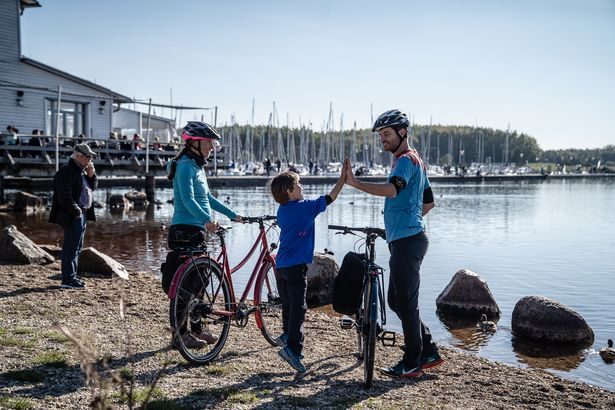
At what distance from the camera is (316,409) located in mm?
5508

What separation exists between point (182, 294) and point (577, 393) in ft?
13.6

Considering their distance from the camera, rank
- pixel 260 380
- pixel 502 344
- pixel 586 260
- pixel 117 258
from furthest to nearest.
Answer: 1. pixel 586 260
2. pixel 117 258
3. pixel 502 344
4. pixel 260 380

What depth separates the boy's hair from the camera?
642cm

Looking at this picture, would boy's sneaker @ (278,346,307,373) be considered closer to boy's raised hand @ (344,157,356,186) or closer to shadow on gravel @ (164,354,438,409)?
shadow on gravel @ (164,354,438,409)

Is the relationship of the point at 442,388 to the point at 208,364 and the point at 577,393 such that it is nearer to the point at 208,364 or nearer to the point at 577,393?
the point at 577,393

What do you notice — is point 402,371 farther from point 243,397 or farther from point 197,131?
point 197,131

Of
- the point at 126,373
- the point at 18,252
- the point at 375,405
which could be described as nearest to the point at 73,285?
the point at 18,252

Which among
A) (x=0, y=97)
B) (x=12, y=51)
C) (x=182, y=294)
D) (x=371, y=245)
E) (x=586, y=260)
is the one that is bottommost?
(x=586, y=260)

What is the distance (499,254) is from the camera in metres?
22.8

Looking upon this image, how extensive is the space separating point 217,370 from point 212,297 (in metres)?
0.88

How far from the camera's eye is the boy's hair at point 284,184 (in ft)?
21.1

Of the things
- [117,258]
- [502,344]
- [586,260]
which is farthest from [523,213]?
[502,344]

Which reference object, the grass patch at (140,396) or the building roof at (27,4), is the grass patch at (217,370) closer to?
the grass patch at (140,396)

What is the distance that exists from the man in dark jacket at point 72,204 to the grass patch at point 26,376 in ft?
15.0
